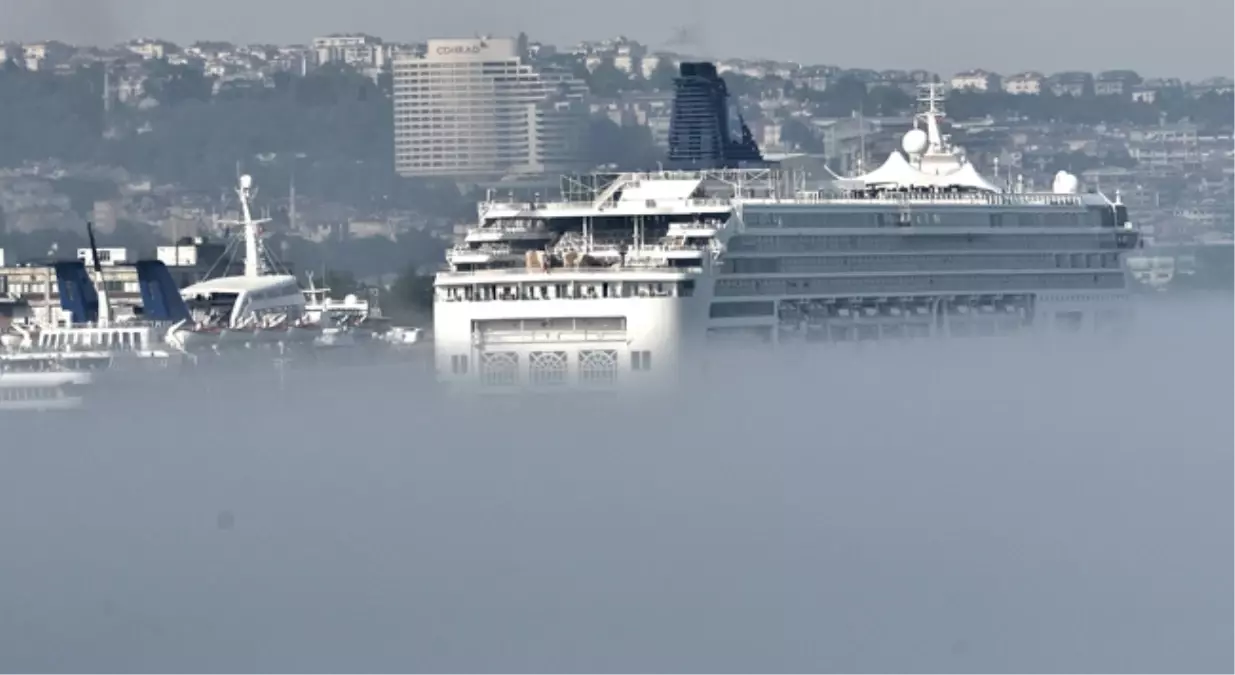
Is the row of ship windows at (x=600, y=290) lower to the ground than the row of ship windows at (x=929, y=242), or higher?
lower

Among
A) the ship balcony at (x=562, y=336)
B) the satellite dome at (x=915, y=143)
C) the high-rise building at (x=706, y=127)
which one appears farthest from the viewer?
the high-rise building at (x=706, y=127)

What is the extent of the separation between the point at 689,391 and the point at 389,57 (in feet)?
111

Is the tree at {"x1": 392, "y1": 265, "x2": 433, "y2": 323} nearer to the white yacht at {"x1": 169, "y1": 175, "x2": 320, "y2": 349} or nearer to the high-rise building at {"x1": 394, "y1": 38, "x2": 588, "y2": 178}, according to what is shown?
the white yacht at {"x1": 169, "y1": 175, "x2": 320, "y2": 349}

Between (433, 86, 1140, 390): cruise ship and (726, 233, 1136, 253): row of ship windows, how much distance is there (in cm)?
2

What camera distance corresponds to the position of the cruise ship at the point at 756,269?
26.5 metres

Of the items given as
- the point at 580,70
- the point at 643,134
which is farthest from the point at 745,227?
the point at 580,70

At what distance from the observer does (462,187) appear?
49.7m

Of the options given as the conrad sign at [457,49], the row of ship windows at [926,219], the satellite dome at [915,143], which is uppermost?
the conrad sign at [457,49]

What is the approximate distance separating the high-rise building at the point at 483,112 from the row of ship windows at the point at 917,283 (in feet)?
53.2

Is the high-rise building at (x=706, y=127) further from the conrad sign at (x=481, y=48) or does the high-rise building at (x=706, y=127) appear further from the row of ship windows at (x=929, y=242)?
the conrad sign at (x=481, y=48)

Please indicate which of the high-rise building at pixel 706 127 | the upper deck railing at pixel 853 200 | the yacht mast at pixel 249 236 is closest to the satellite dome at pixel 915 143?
the upper deck railing at pixel 853 200

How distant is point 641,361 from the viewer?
86.8 feet

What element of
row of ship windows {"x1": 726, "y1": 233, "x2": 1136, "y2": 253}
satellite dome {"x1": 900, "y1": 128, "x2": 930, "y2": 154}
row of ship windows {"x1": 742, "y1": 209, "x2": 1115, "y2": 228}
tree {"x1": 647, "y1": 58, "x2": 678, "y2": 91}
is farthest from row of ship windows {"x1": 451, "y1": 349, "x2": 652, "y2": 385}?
tree {"x1": 647, "y1": 58, "x2": 678, "y2": 91}

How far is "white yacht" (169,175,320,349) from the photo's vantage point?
1310 inches
